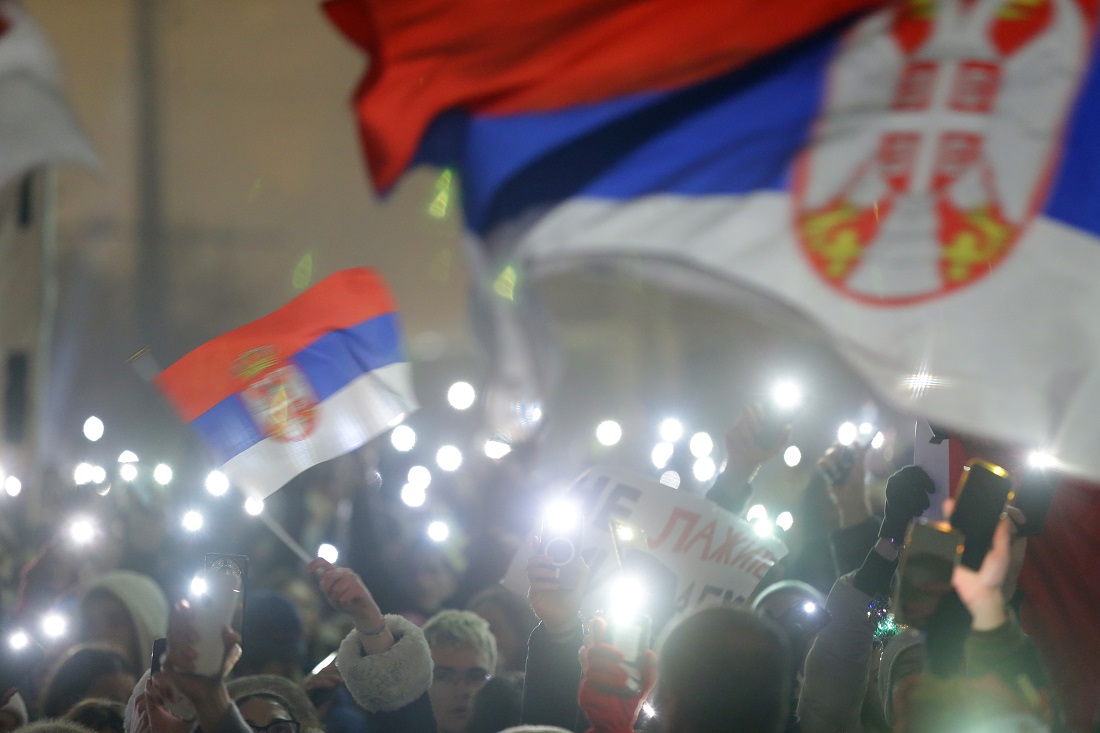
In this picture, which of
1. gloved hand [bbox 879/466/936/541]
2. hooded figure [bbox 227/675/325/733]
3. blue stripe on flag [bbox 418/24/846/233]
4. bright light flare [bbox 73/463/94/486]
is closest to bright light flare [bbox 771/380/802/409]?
blue stripe on flag [bbox 418/24/846/233]

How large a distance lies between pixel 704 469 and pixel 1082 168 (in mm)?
4281

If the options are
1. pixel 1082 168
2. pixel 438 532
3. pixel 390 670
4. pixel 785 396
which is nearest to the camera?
pixel 390 670

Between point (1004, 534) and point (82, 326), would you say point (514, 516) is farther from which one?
point (82, 326)

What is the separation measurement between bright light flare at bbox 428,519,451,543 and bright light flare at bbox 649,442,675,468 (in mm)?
1706

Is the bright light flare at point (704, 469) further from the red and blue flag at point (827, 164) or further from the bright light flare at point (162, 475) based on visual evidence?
the red and blue flag at point (827, 164)

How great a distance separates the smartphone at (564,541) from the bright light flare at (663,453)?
10.2ft

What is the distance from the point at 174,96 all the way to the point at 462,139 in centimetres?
956

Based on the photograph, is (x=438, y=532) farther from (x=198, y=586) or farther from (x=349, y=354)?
(x=198, y=586)

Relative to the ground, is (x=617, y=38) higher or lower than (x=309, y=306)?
higher

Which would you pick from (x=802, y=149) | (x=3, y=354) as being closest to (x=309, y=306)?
(x=802, y=149)

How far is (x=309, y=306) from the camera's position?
493 centimetres

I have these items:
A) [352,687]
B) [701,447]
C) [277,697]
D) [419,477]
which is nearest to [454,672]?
[352,687]

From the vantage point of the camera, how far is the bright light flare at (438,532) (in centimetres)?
554

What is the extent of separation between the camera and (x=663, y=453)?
7.60 metres
